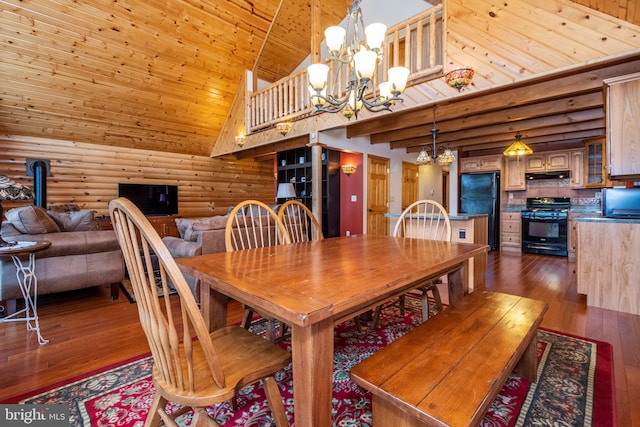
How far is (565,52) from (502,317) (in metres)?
2.65

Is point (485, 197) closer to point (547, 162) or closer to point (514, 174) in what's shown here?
point (514, 174)

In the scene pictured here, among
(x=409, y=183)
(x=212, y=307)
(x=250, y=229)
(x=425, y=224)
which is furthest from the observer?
(x=409, y=183)

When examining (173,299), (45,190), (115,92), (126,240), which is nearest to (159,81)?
(115,92)

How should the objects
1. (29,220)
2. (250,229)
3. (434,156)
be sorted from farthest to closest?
1. (434,156)
2. (250,229)
3. (29,220)

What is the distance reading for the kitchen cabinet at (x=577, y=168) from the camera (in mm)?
5602

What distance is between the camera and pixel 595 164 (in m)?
5.37

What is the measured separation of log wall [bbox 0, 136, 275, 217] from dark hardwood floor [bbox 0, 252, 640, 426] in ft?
10.2

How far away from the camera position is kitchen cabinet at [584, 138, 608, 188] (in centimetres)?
515

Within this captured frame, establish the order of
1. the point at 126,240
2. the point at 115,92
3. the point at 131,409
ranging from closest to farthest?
the point at 126,240 < the point at 131,409 < the point at 115,92

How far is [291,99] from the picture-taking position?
5297 millimetres

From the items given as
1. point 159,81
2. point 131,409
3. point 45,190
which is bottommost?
point 131,409

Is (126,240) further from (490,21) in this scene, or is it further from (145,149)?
(145,149)

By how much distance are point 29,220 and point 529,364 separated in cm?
415

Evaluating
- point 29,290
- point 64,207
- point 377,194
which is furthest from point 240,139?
point 29,290
